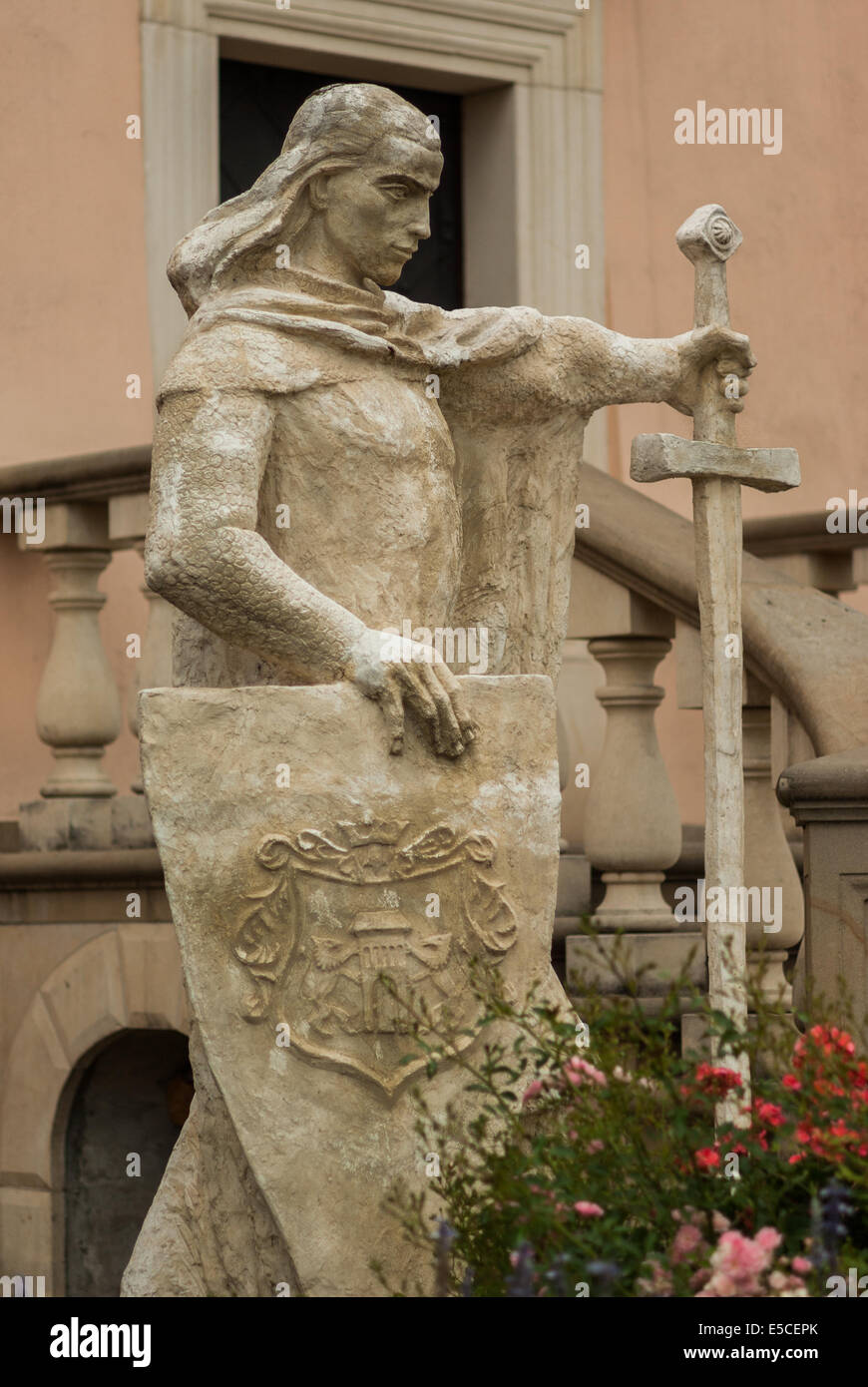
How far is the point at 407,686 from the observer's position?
3.63 meters

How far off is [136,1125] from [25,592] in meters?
1.49

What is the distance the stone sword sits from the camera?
4.00 meters

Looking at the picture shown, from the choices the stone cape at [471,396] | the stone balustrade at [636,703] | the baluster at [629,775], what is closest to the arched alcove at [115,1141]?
the stone balustrade at [636,703]

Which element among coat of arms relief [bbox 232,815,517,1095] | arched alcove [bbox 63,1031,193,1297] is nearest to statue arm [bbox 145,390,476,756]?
coat of arms relief [bbox 232,815,517,1095]

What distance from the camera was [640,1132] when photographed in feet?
10.2

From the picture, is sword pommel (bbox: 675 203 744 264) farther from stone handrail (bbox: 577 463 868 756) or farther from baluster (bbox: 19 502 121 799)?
baluster (bbox: 19 502 121 799)

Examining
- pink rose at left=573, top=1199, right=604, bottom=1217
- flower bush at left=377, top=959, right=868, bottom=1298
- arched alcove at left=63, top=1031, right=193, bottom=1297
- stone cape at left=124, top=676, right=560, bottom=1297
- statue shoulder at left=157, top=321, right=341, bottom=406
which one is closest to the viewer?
flower bush at left=377, top=959, right=868, bottom=1298

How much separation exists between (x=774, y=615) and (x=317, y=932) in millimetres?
1917

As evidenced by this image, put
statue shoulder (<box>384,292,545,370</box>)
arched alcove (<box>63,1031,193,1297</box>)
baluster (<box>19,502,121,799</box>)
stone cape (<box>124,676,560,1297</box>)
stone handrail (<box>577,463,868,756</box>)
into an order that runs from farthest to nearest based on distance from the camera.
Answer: arched alcove (<box>63,1031,193,1297</box>) → baluster (<box>19,502,121,799</box>) → stone handrail (<box>577,463,868,756</box>) → statue shoulder (<box>384,292,545,370</box>) → stone cape (<box>124,676,560,1297</box>)

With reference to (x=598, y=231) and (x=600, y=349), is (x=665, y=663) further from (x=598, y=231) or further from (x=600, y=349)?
(x=600, y=349)

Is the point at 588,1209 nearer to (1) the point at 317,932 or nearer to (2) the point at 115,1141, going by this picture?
(1) the point at 317,932

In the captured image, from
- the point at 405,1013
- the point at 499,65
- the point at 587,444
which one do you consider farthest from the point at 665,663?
the point at 405,1013

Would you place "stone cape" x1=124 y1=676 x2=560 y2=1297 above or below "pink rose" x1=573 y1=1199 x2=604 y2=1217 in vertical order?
above
